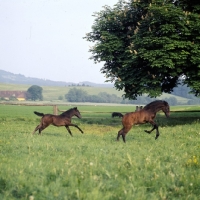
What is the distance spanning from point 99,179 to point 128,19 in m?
25.1

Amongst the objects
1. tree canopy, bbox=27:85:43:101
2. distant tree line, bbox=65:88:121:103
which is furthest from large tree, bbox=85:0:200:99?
distant tree line, bbox=65:88:121:103

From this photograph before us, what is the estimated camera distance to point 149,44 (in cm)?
2531

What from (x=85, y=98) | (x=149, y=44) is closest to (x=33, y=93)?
(x=85, y=98)

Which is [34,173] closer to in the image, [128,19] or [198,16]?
[198,16]

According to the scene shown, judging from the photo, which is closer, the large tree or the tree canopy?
the large tree

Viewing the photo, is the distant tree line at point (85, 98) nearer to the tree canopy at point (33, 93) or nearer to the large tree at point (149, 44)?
the tree canopy at point (33, 93)

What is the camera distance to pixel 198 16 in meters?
24.6

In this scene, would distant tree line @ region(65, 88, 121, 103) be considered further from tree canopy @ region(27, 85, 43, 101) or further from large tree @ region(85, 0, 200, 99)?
large tree @ region(85, 0, 200, 99)

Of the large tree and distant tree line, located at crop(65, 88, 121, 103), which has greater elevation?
the large tree

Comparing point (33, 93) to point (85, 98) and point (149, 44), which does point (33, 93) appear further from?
point (149, 44)

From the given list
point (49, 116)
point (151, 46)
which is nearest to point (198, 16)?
point (151, 46)

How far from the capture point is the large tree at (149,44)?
958 inches

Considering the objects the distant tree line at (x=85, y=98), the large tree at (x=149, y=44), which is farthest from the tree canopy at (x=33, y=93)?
the large tree at (x=149, y=44)

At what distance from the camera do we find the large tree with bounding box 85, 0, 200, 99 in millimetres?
24344
